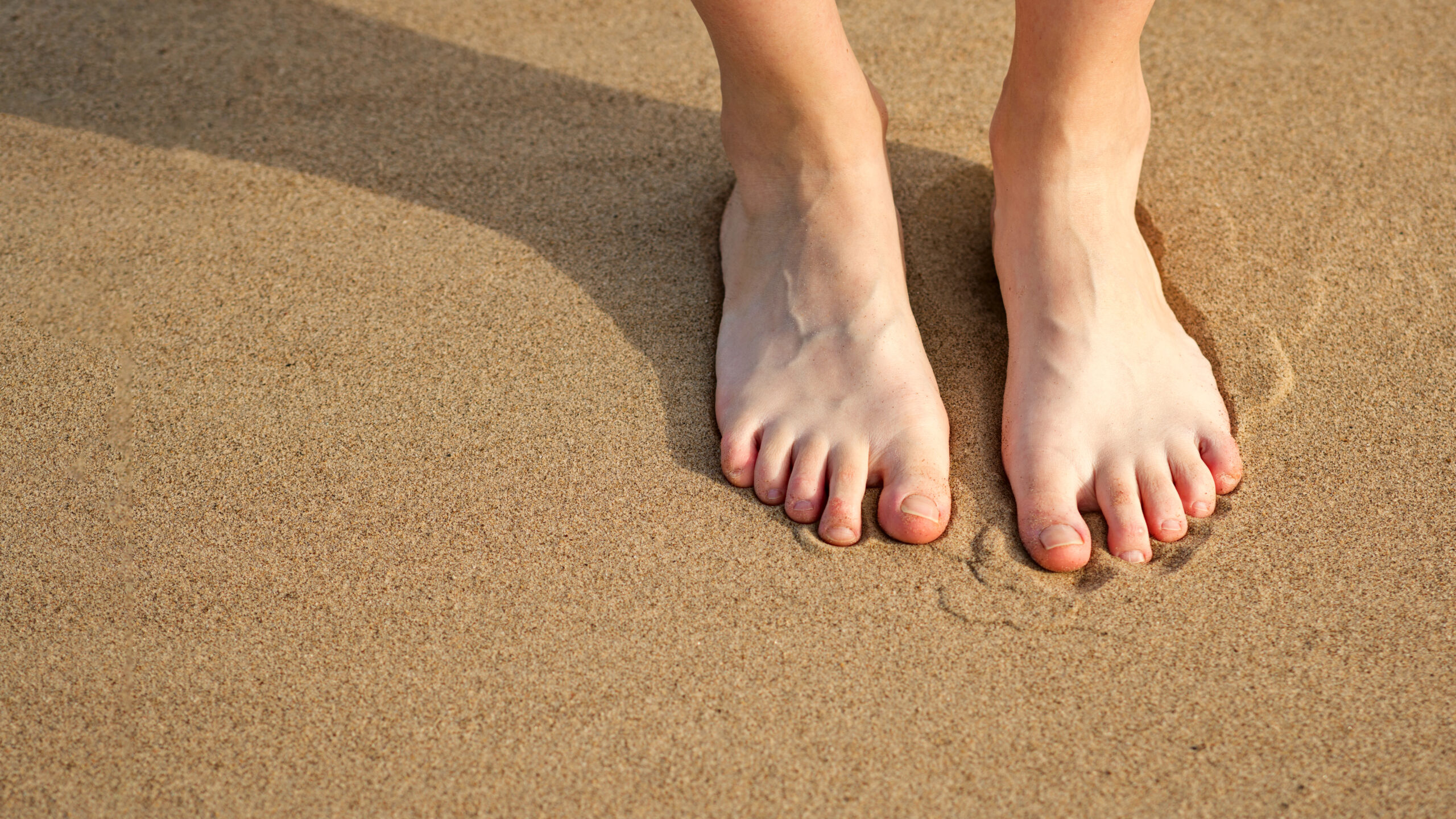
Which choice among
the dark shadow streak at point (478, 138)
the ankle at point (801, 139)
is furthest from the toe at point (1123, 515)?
the ankle at point (801, 139)

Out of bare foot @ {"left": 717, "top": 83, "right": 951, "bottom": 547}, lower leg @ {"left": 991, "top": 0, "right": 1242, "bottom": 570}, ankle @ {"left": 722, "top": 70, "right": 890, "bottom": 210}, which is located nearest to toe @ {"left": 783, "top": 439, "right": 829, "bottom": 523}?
bare foot @ {"left": 717, "top": 83, "right": 951, "bottom": 547}

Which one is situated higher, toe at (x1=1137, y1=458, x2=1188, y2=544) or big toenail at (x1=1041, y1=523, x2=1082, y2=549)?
toe at (x1=1137, y1=458, x2=1188, y2=544)

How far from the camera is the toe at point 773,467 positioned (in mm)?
1228

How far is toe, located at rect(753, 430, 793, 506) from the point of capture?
4.03 ft

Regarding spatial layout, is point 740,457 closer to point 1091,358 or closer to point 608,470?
point 608,470

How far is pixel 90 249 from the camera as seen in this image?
1.50 meters

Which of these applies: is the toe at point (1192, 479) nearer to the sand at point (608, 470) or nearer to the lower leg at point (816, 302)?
the sand at point (608, 470)

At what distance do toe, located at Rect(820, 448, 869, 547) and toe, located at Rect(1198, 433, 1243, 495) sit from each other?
39 centimetres

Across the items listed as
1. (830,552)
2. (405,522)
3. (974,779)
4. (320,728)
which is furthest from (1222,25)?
(320,728)

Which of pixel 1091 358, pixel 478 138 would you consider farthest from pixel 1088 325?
pixel 478 138

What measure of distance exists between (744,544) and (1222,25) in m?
1.40

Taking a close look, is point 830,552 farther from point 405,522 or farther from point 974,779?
point 405,522

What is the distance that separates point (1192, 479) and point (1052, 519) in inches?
6.8

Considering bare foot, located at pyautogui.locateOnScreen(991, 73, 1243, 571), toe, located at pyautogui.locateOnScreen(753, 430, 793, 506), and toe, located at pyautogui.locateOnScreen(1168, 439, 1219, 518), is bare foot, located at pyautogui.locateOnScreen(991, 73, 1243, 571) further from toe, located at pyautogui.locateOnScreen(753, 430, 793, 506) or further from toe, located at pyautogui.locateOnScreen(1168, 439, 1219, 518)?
toe, located at pyautogui.locateOnScreen(753, 430, 793, 506)
